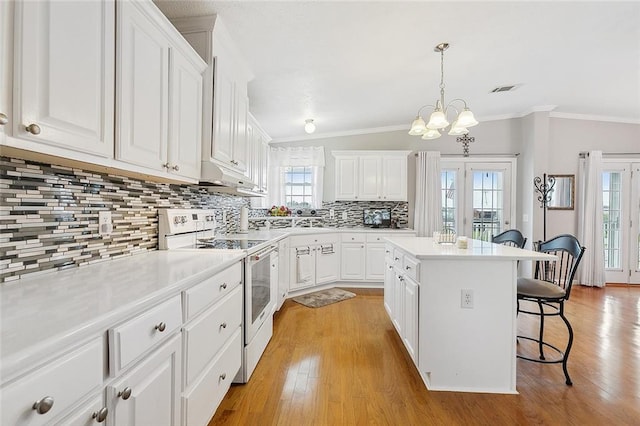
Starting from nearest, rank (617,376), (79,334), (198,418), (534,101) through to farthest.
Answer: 1. (79,334)
2. (198,418)
3. (617,376)
4. (534,101)

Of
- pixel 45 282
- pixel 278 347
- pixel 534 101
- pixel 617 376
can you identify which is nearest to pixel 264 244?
pixel 278 347

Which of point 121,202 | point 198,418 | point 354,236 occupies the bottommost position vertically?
point 198,418

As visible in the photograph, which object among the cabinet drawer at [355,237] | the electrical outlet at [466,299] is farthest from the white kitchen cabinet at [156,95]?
the cabinet drawer at [355,237]

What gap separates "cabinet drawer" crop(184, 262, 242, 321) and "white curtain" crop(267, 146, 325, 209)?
310cm

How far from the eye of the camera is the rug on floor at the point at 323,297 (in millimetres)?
3622

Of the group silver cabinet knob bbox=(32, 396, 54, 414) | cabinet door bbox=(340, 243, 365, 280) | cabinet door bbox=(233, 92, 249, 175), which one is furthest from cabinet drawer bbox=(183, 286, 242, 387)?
cabinet door bbox=(340, 243, 365, 280)

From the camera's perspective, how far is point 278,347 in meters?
2.46

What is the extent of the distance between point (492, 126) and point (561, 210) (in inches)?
69.7

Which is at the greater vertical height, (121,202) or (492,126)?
(492,126)

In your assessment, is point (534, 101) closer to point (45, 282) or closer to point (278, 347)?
point (278, 347)

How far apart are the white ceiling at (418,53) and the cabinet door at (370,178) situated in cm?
72

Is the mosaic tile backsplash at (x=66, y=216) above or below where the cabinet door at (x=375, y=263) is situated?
above

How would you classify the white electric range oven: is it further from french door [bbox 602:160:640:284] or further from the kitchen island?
french door [bbox 602:160:640:284]

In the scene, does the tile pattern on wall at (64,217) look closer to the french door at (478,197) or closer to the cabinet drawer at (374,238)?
the cabinet drawer at (374,238)
